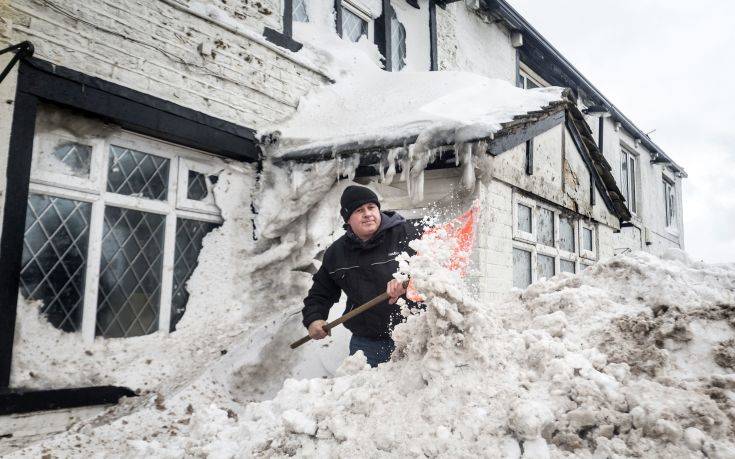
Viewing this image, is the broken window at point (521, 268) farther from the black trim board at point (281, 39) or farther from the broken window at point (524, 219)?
the black trim board at point (281, 39)

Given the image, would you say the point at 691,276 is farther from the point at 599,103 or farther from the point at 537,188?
the point at 599,103

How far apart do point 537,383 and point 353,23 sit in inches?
281

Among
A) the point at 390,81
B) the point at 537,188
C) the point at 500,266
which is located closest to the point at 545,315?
the point at 500,266

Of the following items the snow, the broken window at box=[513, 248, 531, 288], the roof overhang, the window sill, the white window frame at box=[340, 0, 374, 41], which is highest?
the roof overhang

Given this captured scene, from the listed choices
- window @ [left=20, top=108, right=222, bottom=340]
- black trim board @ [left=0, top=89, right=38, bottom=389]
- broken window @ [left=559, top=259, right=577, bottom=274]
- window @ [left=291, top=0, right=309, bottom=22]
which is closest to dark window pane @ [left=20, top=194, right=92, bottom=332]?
window @ [left=20, top=108, right=222, bottom=340]

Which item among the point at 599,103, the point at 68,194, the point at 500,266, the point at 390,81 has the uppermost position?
the point at 599,103

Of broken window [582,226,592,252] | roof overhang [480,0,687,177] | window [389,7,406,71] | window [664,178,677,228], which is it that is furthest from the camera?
window [664,178,677,228]

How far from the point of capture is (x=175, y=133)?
4.98m

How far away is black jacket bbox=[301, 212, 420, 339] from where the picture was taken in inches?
144

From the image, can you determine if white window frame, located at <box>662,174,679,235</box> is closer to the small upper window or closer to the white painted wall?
the white painted wall

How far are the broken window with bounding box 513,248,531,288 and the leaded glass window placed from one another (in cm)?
433

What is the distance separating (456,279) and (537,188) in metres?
4.93

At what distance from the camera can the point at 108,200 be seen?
4.54 m

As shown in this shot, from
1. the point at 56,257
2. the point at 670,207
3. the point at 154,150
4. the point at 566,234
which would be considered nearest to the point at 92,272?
the point at 56,257
